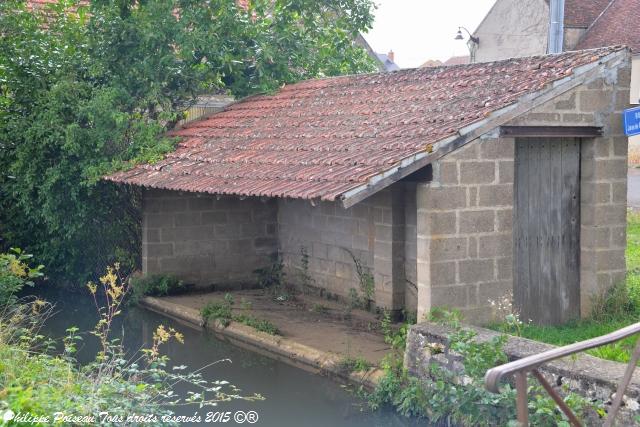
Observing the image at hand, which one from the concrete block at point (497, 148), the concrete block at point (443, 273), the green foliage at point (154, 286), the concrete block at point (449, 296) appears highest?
the concrete block at point (497, 148)

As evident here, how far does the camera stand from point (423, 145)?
795cm

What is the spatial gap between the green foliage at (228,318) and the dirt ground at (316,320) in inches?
6.2

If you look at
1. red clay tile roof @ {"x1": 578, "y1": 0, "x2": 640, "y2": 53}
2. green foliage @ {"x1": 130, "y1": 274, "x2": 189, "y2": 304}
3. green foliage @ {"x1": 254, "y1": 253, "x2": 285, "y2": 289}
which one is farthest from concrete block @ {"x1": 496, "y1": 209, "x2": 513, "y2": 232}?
red clay tile roof @ {"x1": 578, "y1": 0, "x2": 640, "y2": 53}

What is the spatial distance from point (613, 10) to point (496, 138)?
88.7ft

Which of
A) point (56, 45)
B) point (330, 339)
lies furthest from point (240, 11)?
point (330, 339)

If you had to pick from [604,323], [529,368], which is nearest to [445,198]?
[604,323]

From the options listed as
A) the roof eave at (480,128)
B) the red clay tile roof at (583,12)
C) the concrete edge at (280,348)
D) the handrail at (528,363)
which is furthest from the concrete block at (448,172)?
the red clay tile roof at (583,12)

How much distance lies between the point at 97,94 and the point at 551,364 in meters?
8.16

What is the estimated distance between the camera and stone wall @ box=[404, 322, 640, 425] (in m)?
6.03

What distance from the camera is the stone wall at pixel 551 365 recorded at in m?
6.03

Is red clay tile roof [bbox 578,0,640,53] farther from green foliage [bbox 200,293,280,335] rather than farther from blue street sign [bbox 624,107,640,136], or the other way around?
green foliage [bbox 200,293,280,335]

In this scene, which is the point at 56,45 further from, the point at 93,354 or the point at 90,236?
the point at 93,354

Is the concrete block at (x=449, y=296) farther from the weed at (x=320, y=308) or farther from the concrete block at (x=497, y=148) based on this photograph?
the weed at (x=320, y=308)

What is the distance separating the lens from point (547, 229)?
909 cm
